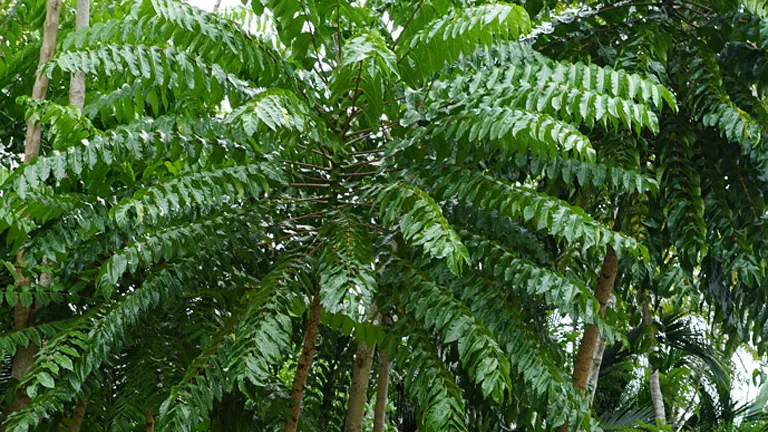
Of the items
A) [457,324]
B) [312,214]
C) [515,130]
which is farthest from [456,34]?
[457,324]

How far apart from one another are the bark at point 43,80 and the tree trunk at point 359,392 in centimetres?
181

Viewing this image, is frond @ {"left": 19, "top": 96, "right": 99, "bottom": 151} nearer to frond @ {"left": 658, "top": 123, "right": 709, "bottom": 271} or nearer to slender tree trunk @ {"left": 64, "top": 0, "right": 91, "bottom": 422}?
slender tree trunk @ {"left": 64, "top": 0, "right": 91, "bottom": 422}

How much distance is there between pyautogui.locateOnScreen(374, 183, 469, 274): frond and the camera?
97.7 inches

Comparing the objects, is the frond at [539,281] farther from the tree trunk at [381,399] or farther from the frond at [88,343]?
the tree trunk at [381,399]

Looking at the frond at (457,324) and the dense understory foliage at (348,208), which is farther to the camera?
the dense understory foliage at (348,208)

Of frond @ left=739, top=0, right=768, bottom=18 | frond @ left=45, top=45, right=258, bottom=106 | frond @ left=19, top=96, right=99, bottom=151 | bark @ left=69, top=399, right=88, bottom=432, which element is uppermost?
frond @ left=739, top=0, right=768, bottom=18

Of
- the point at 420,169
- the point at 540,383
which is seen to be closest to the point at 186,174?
the point at 420,169

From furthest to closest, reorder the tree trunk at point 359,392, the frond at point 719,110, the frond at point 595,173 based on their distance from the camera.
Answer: the tree trunk at point 359,392, the frond at point 719,110, the frond at point 595,173

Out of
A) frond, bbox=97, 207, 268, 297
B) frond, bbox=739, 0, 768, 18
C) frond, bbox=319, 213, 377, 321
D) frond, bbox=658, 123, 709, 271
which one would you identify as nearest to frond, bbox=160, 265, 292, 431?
frond, bbox=319, 213, 377, 321

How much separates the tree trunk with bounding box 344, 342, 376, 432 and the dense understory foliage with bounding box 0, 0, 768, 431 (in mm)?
567

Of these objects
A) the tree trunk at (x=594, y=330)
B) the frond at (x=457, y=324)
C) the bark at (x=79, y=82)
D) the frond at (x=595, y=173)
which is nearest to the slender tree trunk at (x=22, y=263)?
the bark at (x=79, y=82)

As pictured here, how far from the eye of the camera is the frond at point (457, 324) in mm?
2615

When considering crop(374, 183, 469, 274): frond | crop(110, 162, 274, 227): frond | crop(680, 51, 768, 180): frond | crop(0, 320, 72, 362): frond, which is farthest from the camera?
crop(680, 51, 768, 180): frond

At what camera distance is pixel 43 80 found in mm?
3541
